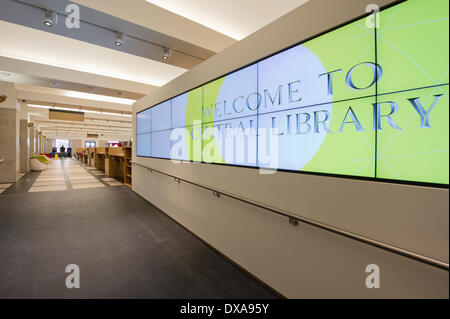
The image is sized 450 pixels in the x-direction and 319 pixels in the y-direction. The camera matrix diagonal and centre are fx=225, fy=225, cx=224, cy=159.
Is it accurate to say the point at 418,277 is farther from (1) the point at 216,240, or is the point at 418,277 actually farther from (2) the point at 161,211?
(2) the point at 161,211

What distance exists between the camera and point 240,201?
2789 millimetres

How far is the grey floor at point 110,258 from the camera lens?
7.60 ft

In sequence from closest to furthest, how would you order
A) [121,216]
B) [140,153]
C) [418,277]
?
[418,277]
[121,216]
[140,153]

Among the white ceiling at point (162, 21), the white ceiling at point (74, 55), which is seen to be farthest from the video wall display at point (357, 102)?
the white ceiling at point (74, 55)

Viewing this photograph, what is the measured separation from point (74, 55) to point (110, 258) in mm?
4959

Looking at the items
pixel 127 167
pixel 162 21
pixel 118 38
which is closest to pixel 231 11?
pixel 162 21

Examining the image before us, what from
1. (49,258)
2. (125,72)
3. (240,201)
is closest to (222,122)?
(240,201)

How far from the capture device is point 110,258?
9.66 feet

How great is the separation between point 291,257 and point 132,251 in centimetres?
220

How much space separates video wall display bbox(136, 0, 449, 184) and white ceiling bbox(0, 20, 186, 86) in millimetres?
3957

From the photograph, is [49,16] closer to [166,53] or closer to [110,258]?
[166,53]

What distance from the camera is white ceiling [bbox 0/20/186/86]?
14.9 feet

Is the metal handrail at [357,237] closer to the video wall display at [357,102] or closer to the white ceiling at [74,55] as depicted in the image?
the video wall display at [357,102]

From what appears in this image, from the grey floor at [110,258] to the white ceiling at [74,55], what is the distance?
360 cm
